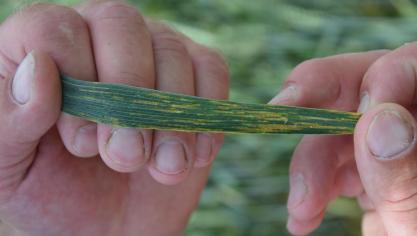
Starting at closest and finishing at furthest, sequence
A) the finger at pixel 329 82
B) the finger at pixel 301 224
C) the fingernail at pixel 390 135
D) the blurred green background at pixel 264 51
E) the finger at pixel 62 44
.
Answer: the fingernail at pixel 390 135
the finger at pixel 62 44
the finger at pixel 329 82
the finger at pixel 301 224
the blurred green background at pixel 264 51

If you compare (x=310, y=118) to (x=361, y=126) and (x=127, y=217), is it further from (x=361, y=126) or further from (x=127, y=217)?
(x=127, y=217)

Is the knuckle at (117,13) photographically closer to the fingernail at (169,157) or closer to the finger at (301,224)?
the fingernail at (169,157)

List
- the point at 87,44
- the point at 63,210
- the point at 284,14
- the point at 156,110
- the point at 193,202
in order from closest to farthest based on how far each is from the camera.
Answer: the point at 156,110 < the point at 87,44 < the point at 63,210 < the point at 193,202 < the point at 284,14

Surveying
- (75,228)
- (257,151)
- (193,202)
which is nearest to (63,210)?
(75,228)

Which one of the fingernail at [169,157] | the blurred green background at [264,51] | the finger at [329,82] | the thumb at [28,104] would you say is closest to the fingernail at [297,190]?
the finger at [329,82]

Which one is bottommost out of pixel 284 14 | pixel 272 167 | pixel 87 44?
pixel 272 167

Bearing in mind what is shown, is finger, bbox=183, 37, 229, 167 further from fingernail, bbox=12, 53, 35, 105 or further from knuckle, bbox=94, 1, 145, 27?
fingernail, bbox=12, 53, 35, 105
